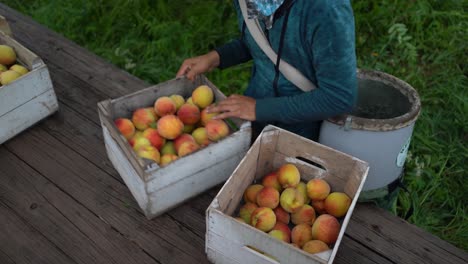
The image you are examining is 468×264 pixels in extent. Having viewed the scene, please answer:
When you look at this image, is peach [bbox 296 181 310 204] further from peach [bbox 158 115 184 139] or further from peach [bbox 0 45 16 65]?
peach [bbox 0 45 16 65]

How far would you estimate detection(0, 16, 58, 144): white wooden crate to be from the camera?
5.87ft

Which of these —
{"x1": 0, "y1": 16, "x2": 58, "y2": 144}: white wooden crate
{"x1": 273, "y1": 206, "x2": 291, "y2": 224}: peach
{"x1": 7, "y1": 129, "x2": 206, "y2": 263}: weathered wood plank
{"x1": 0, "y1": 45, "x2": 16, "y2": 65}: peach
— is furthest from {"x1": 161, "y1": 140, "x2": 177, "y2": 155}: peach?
{"x1": 0, "y1": 45, "x2": 16, "y2": 65}: peach

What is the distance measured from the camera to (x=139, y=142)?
151 centimetres

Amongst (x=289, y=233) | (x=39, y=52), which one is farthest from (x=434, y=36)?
(x=39, y=52)

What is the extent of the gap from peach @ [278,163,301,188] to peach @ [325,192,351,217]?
0.41ft

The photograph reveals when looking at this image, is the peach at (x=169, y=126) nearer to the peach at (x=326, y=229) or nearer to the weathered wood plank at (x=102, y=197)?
the weathered wood plank at (x=102, y=197)

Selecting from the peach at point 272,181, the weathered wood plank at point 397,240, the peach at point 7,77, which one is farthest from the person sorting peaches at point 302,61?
the peach at point 7,77

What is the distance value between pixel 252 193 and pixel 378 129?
1.61 feet

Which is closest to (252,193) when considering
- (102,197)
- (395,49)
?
(102,197)

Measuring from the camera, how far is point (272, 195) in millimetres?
1395

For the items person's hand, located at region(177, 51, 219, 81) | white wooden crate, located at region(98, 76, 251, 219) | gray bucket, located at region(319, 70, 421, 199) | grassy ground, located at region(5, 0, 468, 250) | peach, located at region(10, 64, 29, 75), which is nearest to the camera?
white wooden crate, located at region(98, 76, 251, 219)

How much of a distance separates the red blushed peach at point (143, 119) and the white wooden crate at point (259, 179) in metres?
0.43

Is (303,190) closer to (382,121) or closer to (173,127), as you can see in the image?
(382,121)

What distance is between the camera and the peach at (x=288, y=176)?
1453mm
